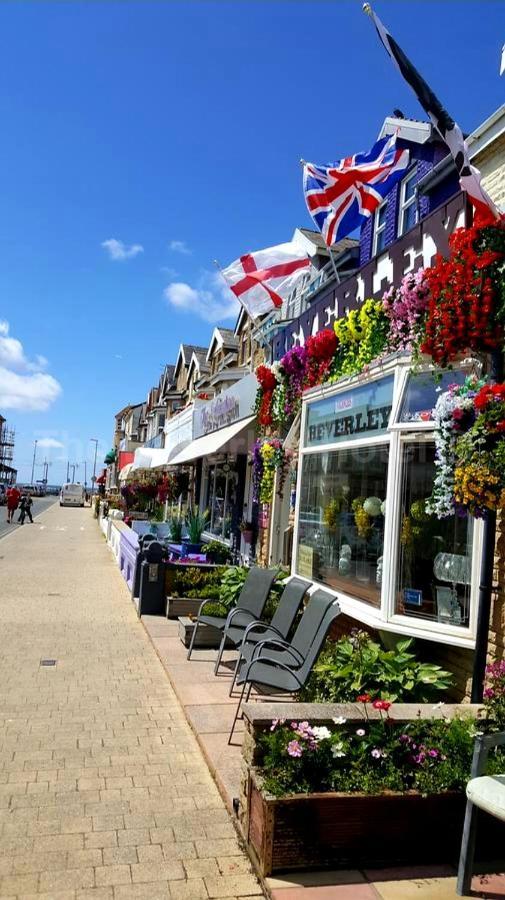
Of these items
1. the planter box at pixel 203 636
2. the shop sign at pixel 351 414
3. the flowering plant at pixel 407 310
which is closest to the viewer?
the flowering plant at pixel 407 310

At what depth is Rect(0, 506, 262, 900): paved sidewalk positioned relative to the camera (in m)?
3.19

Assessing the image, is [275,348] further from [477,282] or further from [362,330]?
[477,282]

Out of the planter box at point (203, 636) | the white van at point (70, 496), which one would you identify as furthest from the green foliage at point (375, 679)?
the white van at point (70, 496)

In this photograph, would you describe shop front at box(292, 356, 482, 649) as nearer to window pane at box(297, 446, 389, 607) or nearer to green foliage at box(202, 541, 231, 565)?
window pane at box(297, 446, 389, 607)

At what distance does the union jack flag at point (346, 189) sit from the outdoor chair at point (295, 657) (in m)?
5.01

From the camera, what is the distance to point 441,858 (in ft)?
11.0

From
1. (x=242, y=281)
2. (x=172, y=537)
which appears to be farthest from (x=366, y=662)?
(x=172, y=537)

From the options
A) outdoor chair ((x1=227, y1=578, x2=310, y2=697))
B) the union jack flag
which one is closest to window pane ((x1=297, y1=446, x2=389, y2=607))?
outdoor chair ((x1=227, y1=578, x2=310, y2=697))

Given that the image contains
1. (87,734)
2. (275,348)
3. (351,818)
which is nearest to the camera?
(351,818)

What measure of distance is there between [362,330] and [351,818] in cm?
446

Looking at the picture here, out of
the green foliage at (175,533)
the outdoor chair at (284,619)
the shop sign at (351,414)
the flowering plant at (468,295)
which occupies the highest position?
the flowering plant at (468,295)

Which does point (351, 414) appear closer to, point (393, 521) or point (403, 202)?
point (393, 521)

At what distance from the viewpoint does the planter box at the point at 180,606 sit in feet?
30.1

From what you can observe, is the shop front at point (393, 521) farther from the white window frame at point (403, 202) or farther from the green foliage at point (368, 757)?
the white window frame at point (403, 202)
